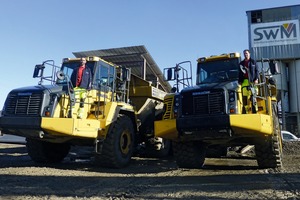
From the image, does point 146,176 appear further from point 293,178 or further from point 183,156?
point 293,178

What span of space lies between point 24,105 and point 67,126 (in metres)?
1.16

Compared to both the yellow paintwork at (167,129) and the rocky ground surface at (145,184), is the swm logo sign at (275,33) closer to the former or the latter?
the rocky ground surface at (145,184)

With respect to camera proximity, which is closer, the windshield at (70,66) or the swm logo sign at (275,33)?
the windshield at (70,66)

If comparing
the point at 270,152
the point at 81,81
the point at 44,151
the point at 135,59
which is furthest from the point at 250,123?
the point at 44,151

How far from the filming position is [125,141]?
9.45 metres

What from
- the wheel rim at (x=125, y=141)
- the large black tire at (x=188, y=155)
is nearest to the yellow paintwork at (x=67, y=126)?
the wheel rim at (x=125, y=141)

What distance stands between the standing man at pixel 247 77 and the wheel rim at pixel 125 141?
3.33 metres

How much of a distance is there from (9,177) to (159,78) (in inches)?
264

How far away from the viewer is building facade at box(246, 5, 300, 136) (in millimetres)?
32562

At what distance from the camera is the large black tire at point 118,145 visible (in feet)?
28.1

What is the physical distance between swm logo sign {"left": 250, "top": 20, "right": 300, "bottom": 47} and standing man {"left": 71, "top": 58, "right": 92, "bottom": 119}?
27646 mm

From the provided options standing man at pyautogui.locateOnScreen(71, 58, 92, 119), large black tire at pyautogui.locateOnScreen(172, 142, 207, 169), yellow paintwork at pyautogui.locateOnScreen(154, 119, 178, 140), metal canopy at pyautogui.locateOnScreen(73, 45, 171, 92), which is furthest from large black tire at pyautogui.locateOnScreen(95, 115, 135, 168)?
metal canopy at pyautogui.locateOnScreen(73, 45, 171, 92)

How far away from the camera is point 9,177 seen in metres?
6.86

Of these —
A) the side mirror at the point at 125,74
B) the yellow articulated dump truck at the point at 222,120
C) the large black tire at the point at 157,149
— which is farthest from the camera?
the large black tire at the point at 157,149
